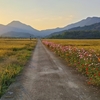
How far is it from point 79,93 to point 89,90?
2.42ft

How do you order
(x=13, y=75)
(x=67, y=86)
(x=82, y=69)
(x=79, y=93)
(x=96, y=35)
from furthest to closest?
(x=96, y=35) < (x=82, y=69) < (x=13, y=75) < (x=67, y=86) < (x=79, y=93)

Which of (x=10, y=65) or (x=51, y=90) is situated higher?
(x=51, y=90)

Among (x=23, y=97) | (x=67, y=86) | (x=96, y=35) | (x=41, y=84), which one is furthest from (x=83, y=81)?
(x=96, y=35)

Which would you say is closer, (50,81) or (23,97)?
(23,97)

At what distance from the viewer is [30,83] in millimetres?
9734

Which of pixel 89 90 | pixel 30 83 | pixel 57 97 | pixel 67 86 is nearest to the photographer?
pixel 57 97

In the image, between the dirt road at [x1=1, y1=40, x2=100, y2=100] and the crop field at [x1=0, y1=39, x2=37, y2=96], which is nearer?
the dirt road at [x1=1, y1=40, x2=100, y2=100]

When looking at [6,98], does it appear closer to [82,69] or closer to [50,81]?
[50,81]

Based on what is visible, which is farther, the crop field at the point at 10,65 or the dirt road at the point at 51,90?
the crop field at the point at 10,65

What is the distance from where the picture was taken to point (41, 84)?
9.45m

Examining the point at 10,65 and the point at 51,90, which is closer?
the point at 51,90

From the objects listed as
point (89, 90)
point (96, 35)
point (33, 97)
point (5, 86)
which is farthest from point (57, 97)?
point (96, 35)

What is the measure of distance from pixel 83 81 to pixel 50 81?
5.35ft

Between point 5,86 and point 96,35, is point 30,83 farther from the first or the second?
point 96,35
